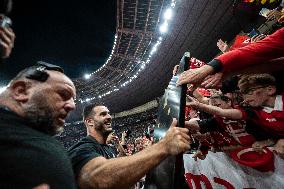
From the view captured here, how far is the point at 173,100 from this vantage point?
1.81 metres

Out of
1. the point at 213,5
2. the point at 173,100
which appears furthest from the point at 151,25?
the point at 173,100

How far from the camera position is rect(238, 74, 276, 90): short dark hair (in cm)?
277

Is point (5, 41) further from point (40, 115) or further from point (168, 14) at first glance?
point (168, 14)

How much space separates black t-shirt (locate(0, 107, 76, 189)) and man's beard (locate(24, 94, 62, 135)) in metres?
0.08

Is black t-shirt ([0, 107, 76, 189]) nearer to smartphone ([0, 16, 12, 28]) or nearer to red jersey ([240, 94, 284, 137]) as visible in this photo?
smartphone ([0, 16, 12, 28])

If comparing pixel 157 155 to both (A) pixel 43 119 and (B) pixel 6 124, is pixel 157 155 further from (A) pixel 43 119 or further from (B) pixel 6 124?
(B) pixel 6 124

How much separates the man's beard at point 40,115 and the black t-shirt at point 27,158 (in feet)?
0.26

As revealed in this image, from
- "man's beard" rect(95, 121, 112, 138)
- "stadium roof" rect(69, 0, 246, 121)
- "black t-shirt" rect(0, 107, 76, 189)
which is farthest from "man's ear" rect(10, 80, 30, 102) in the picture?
"stadium roof" rect(69, 0, 246, 121)

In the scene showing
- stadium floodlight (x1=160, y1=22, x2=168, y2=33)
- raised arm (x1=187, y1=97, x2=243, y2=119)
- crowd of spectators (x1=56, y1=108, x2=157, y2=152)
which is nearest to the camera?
raised arm (x1=187, y1=97, x2=243, y2=119)

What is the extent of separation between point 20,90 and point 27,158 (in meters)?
0.57

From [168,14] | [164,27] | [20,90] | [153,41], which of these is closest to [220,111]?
[20,90]

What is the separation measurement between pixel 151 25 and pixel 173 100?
447 inches

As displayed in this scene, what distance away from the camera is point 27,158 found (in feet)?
5.04

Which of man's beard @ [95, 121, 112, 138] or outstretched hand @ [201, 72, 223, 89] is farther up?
outstretched hand @ [201, 72, 223, 89]
